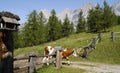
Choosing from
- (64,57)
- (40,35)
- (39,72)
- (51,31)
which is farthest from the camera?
(51,31)

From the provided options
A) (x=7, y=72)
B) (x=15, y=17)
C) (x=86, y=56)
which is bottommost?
(x=86, y=56)

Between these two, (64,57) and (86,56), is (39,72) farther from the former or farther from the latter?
(86,56)

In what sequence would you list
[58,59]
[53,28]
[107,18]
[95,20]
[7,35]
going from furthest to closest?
[53,28]
[95,20]
[107,18]
[58,59]
[7,35]

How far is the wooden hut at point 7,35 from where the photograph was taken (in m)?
4.18

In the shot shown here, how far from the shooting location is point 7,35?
4.32m

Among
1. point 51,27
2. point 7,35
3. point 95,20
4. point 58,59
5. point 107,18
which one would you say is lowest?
point 58,59

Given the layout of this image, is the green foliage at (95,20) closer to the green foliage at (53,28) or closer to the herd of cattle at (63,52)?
the green foliage at (53,28)

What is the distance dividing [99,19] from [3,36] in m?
62.8

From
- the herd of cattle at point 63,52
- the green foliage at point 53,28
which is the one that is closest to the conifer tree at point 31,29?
the green foliage at point 53,28

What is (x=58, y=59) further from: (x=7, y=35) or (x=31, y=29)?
(x=31, y=29)

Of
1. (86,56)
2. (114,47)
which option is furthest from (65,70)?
(114,47)

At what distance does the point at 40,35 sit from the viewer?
62.2 m

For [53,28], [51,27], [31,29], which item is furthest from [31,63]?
[51,27]

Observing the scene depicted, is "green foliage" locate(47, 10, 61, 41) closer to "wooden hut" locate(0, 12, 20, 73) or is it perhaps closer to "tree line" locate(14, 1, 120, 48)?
"tree line" locate(14, 1, 120, 48)
